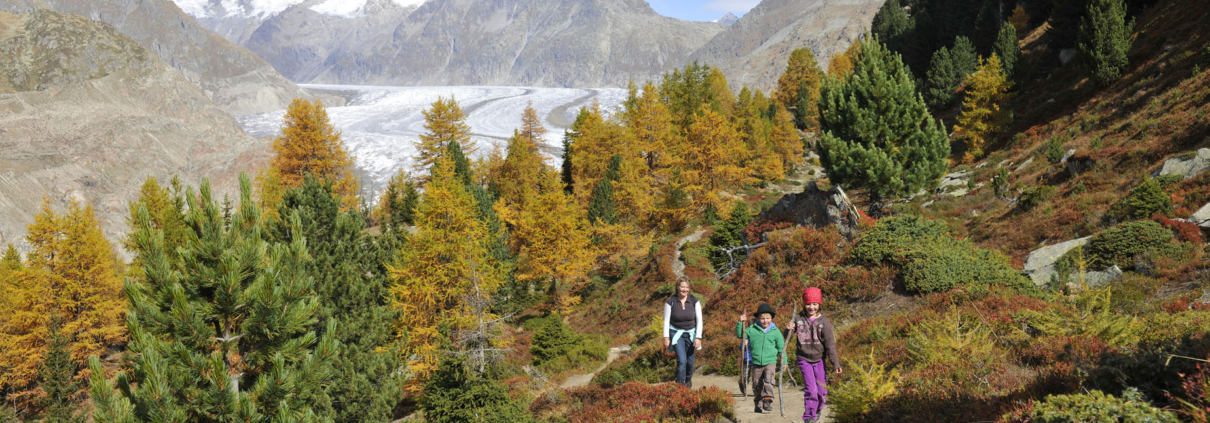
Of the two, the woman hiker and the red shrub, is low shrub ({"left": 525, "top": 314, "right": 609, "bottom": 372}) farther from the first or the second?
the red shrub

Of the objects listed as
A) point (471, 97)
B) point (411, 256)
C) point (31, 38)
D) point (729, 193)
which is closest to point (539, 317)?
point (411, 256)

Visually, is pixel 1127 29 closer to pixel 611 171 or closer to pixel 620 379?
pixel 611 171

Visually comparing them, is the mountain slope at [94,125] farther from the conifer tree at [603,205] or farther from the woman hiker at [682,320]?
the woman hiker at [682,320]

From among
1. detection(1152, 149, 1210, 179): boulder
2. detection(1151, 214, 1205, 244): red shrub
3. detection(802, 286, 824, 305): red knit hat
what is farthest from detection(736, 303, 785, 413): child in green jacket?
detection(1152, 149, 1210, 179): boulder

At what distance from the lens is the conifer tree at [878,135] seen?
22797mm

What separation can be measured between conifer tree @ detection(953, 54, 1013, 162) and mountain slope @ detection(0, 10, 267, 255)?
329 ft

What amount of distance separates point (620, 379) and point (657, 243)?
20.7m

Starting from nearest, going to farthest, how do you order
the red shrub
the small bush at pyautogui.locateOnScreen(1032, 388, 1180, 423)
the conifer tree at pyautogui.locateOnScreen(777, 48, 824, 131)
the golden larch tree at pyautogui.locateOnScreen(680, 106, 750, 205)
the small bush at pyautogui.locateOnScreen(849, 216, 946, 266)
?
the small bush at pyautogui.locateOnScreen(1032, 388, 1180, 423) → the red shrub → the small bush at pyautogui.locateOnScreen(849, 216, 946, 266) → the golden larch tree at pyautogui.locateOnScreen(680, 106, 750, 205) → the conifer tree at pyautogui.locateOnScreen(777, 48, 824, 131)

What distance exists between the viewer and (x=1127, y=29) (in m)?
30.0

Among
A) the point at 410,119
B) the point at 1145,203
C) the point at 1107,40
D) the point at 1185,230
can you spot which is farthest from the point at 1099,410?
the point at 410,119

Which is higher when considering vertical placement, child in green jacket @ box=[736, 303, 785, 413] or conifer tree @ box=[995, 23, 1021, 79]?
conifer tree @ box=[995, 23, 1021, 79]

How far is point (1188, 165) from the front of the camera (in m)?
16.4

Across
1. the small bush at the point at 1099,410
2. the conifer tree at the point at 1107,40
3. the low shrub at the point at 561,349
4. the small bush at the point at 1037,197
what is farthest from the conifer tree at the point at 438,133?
the small bush at the point at 1099,410

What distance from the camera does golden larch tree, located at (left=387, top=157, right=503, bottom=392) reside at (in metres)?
20.3
